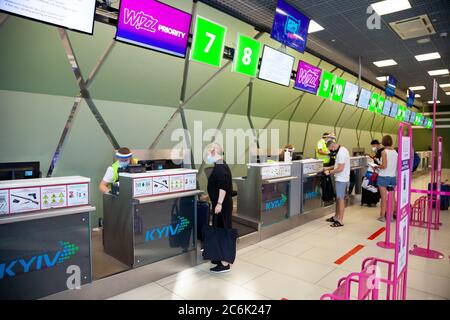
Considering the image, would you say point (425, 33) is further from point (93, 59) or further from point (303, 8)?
point (93, 59)

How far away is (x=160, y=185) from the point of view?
340 centimetres

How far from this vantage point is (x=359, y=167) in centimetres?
852

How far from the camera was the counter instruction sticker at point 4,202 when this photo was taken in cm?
233

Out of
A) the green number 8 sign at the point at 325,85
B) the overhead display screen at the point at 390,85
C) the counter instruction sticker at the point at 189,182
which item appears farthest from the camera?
the overhead display screen at the point at 390,85

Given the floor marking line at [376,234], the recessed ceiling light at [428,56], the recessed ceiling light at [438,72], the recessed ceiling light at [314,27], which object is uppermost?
the recessed ceiling light at [438,72]

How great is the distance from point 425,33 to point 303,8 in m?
3.34

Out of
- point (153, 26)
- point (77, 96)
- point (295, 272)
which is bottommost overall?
point (295, 272)

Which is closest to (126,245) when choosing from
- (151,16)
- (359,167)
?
(151,16)

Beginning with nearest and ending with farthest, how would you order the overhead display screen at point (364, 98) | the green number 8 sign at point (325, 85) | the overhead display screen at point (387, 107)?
the green number 8 sign at point (325, 85), the overhead display screen at point (364, 98), the overhead display screen at point (387, 107)

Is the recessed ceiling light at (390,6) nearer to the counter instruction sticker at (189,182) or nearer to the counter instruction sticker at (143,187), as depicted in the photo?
the counter instruction sticker at (189,182)

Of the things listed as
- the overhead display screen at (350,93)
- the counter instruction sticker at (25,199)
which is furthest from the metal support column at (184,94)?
the overhead display screen at (350,93)

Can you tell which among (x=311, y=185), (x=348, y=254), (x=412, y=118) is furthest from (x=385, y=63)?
(x=412, y=118)

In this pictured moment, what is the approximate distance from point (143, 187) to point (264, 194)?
2.42 meters

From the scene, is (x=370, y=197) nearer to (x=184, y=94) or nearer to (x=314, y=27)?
(x=314, y=27)
